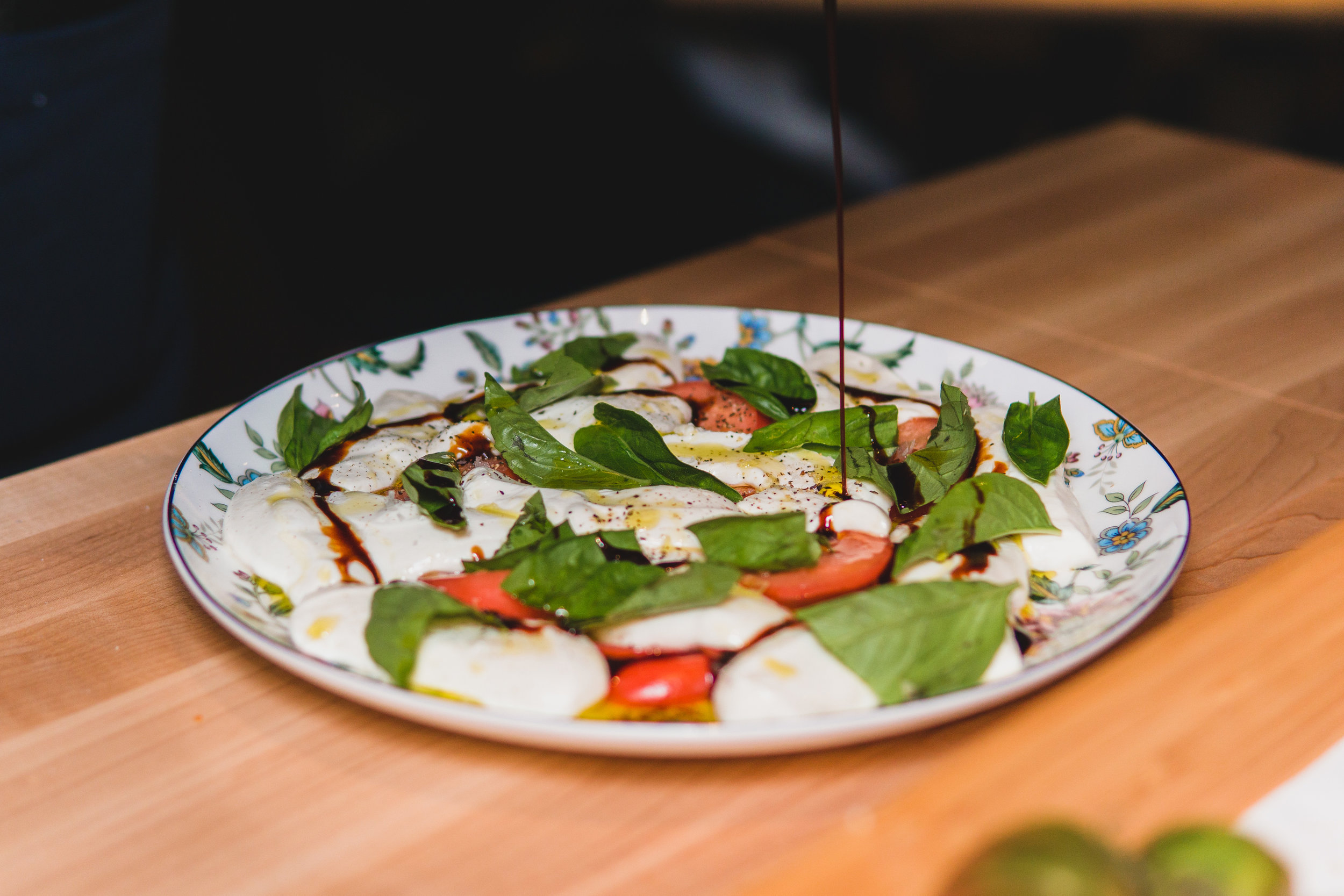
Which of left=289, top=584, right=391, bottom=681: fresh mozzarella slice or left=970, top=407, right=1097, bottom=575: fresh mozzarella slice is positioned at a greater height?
left=289, top=584, right=391, bottom=681: fresh mozzarella slice

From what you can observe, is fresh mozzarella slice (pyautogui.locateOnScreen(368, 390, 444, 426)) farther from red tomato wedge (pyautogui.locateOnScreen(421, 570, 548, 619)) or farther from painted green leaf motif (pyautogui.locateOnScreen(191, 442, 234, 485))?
red tomato wedge (pyautogui.locateOnScreen(421, 570, 548, 619))

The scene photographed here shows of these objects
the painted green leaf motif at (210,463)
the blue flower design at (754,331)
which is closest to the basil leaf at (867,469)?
the blue flower design at (754,331)

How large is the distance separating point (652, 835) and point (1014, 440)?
0.60m

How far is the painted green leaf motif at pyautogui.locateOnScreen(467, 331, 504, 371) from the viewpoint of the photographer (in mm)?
1495

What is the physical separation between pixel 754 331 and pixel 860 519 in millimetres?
546

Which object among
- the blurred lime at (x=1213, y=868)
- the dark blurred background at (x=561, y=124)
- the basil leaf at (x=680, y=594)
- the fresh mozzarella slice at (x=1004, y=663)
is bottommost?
the dark blurred background at (x=561, y=124)

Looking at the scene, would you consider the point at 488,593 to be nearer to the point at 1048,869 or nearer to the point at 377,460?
the point at 377,460

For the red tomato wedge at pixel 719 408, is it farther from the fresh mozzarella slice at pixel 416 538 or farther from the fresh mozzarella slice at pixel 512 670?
the fresh mozzarella slice at pixel 512 670

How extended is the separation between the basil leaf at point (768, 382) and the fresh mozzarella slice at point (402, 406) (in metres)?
0.34

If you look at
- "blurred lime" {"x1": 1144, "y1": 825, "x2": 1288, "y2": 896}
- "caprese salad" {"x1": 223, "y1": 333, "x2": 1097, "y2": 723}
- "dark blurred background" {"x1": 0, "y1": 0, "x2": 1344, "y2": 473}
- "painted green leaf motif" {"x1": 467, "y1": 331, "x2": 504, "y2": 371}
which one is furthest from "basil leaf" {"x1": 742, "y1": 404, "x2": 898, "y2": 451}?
"dark blurred background" {"x1": 0, "y1": 0, "x2": 1344, "y2": 473}

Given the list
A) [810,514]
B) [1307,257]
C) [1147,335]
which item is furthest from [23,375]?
[1307,257]

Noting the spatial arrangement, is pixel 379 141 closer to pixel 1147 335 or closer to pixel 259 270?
pixel 259 270

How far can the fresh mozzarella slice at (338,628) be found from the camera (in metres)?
0.86

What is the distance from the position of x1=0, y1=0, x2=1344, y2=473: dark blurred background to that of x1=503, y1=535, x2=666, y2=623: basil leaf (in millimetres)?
2281
